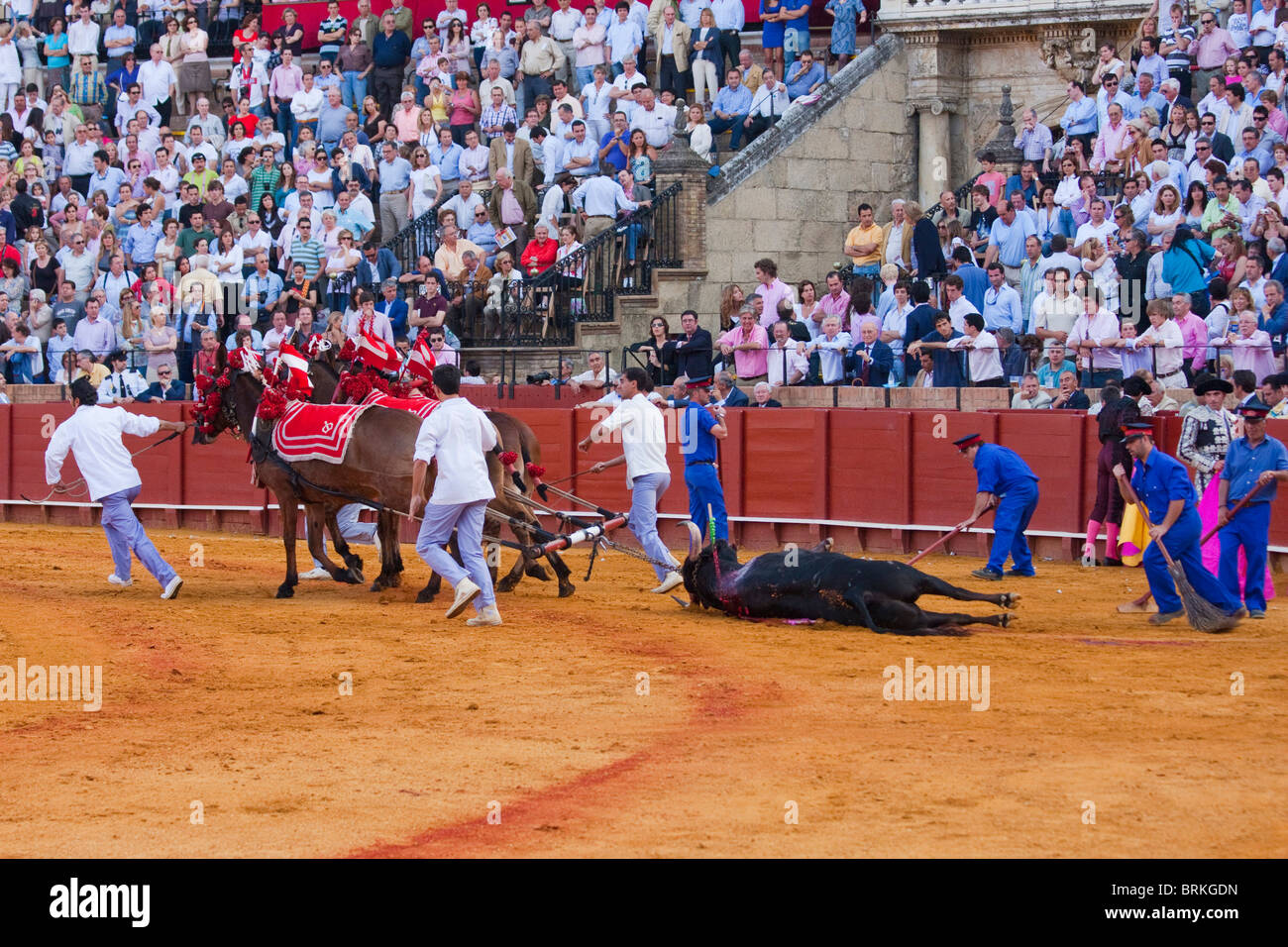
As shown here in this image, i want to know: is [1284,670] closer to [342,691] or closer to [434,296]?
[342,691]

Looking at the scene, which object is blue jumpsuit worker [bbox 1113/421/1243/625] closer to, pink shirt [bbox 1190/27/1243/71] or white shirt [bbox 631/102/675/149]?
pink shirt [bbox 1190/27/1243/71]

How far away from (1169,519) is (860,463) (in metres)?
7.13

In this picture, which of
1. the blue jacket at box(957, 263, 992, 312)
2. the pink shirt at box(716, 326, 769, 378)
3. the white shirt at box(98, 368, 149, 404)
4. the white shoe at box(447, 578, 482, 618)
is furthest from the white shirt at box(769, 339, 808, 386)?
the white shirt at box(98, 368, 149, 404)

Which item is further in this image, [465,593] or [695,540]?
[695,540]

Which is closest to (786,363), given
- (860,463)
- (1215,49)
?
(860,463)

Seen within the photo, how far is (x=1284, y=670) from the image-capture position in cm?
1138

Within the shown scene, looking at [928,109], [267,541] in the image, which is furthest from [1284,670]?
[928,109]

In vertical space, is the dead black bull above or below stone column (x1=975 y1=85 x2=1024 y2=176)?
below

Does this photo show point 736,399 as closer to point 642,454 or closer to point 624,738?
point 642,454

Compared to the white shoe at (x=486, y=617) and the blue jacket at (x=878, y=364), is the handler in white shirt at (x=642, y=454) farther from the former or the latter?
the blue jacket at (x=878, y=364)

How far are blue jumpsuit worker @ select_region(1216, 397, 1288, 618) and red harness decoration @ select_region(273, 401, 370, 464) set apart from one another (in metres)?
6.65

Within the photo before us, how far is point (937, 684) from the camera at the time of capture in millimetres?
10906

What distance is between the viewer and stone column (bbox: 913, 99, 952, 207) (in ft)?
88.0

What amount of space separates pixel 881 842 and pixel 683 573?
675cm
